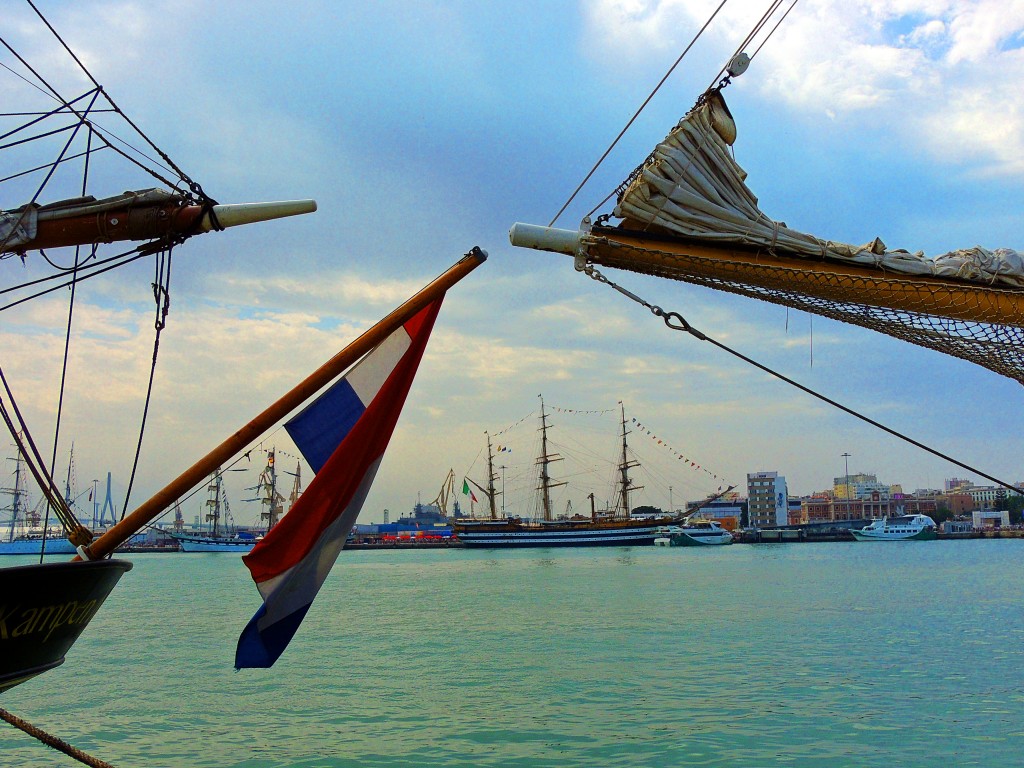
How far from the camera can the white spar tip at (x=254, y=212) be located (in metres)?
10.1

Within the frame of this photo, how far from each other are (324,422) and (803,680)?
13810 millimetres

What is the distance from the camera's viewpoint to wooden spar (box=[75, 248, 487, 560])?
25.4 feet

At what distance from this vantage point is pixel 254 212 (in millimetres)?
10438

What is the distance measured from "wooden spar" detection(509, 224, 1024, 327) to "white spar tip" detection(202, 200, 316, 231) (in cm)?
423

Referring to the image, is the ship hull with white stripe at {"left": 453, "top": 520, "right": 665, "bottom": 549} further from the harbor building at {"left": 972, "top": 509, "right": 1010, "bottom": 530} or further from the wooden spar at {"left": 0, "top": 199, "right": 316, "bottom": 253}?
the wooden spar at {"left": 0, "top": 199, "right": 316, "bottom": 253}

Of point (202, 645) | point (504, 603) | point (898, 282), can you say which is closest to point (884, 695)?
point (898, 282)

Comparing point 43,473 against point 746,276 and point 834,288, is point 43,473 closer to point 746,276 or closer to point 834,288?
point 746,276

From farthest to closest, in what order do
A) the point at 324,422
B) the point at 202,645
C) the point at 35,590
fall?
the point at 202,645 → the point at 324,422 → the point at 35,590

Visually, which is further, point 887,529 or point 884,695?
point 887,529

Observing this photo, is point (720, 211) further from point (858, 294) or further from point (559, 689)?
point (559, 689)

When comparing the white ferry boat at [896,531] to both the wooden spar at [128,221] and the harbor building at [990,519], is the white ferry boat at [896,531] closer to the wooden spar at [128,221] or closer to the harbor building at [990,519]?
the harbor building at [990,519]

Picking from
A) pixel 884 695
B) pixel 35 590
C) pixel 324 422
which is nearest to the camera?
pixel 35 590

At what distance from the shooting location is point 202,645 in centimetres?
2725

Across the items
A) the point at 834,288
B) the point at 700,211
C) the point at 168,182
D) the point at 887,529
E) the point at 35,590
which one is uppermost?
the point at 168,182
